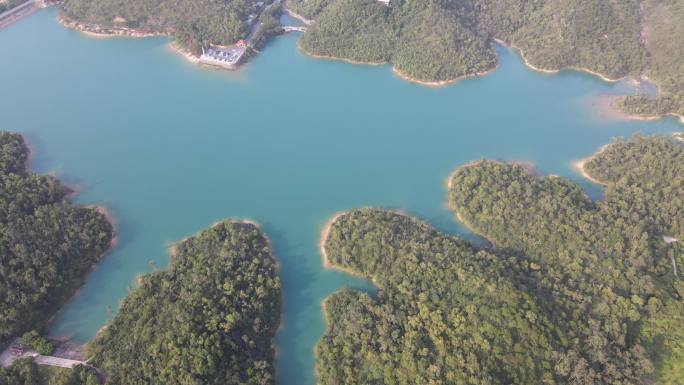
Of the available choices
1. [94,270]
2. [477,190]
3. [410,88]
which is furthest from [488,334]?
[410,88]

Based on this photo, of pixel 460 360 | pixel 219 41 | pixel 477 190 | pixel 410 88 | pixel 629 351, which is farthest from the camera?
pixel 219 41

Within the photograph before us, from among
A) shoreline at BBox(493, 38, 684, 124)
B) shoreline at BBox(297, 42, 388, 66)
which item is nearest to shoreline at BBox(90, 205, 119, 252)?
shoreline at BBox(297, 42, 388, 66)

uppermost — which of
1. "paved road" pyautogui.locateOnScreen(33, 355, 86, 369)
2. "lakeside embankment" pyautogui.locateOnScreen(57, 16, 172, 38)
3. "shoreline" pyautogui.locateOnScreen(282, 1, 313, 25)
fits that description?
"shoreline" pyautogui.locateOnScreen(282, 1, 313, 25)

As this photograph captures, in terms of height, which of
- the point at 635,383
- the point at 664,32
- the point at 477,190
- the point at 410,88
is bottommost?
the point at 635,383

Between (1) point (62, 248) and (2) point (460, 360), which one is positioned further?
(1) point (62, 248)

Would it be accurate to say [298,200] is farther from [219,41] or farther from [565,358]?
[219,41]

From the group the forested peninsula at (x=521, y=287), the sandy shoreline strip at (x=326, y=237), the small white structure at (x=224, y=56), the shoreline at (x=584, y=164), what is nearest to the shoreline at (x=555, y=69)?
the shoreline at (x=584, y=164)

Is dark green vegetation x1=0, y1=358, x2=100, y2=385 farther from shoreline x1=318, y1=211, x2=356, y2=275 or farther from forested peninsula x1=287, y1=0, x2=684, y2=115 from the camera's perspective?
forested peninsula x1=287, y1=0, x2=684, y2=115

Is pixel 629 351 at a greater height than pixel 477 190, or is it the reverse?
pixel 477 190
